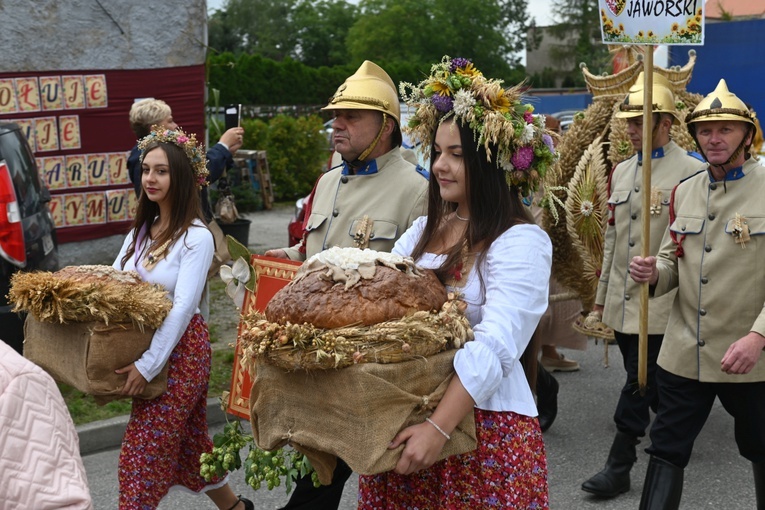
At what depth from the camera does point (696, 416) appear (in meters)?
4.27

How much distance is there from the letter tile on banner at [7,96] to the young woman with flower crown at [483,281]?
6257 millimetres

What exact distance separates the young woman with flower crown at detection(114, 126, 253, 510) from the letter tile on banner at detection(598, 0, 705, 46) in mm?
1998

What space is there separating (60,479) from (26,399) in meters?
0.17

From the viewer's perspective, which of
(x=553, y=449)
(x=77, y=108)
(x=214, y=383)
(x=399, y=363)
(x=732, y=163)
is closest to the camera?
(x=399, y=363)

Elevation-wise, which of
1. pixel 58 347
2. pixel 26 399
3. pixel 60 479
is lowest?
pixel 58 347

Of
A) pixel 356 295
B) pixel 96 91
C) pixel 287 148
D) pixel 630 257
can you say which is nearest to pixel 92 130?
pixel 96 91

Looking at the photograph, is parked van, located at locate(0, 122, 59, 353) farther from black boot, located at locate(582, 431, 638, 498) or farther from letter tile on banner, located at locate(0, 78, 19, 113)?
black boot, located at locate(582, 431, 638, 498)

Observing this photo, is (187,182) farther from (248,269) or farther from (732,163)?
(732,163)

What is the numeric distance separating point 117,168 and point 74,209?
54cm

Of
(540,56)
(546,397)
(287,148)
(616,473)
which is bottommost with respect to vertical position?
(616,473)

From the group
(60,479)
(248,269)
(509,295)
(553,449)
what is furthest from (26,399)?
(553,449)

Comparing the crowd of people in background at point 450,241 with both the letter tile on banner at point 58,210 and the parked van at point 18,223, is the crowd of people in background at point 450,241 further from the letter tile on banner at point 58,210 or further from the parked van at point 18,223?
the letter tile on banner at point 58,210

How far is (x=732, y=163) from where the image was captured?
Answer: 424 centimetres

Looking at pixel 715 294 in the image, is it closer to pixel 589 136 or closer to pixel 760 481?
pixel 760 481
